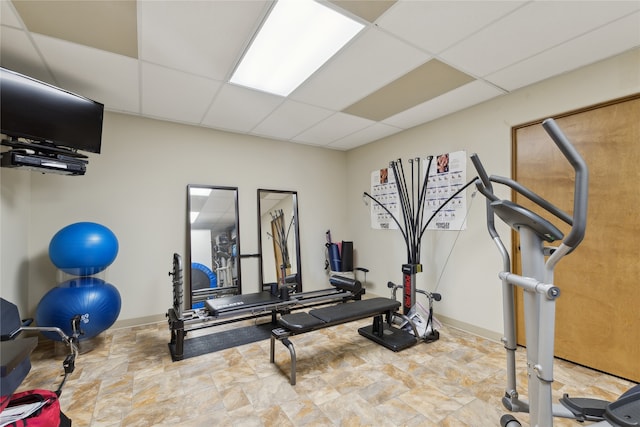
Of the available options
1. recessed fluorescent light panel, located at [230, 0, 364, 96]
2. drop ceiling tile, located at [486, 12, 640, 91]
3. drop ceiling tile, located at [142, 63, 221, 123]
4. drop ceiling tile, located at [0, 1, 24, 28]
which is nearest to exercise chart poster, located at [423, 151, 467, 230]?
drop ceiling tile, located at [486, 12, 640, 91]

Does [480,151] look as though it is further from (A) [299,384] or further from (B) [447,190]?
(A) [299,384]

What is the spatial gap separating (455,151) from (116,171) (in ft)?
12.7

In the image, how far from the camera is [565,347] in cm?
246

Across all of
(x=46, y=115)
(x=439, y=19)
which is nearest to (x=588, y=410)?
(x=439, y=19)

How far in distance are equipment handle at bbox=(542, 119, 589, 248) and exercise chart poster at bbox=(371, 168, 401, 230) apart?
110 inches

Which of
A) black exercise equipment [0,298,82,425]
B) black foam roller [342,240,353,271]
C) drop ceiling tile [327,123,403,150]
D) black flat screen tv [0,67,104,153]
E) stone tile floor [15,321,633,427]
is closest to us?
black exercise equipment [0,298,82,425]

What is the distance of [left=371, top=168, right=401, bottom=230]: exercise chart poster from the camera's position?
402cm

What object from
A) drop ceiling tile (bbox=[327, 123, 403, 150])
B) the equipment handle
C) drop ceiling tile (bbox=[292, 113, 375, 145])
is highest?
drop ceiling tile (bbox=[292, 113, 375, 145])

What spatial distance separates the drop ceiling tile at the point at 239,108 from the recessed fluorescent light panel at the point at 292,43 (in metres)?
0.19

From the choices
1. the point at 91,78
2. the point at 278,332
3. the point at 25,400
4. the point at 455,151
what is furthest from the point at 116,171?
the point at 455,151

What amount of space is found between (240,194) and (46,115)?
7.07 feet

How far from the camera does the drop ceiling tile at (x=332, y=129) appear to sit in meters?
3.48

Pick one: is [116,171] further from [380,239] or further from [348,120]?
[380,239]

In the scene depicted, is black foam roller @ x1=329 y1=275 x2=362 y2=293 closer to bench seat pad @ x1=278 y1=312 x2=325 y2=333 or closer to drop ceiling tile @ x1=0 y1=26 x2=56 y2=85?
bench seat pad @ x1=278 y1=312 x2=325 y2=333
